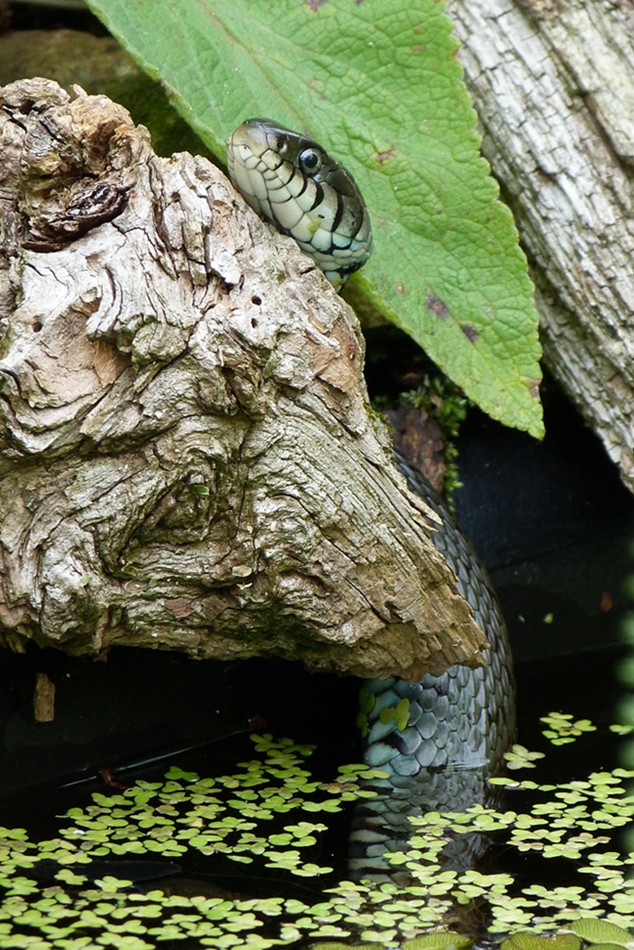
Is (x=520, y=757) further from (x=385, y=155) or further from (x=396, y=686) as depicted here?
(x=385, y=155)

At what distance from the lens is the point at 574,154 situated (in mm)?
2650

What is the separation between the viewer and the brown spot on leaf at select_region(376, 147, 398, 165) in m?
2.38

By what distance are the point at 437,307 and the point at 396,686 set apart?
86 cm

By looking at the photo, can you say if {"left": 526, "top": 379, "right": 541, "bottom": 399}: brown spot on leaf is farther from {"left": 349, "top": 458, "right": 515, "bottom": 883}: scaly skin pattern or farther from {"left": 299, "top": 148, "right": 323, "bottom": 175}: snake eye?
{"left": 299, "top": 148, "right": 323, "bottom": 175}: snake eye

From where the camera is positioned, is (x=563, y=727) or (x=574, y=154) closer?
(x=563, y=727)

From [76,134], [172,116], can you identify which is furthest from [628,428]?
[76,134]

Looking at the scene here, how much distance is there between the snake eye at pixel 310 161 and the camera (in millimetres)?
2033

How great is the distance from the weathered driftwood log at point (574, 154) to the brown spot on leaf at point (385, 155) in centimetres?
49

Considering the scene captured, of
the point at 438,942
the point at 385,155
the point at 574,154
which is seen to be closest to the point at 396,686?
the point at 438,942

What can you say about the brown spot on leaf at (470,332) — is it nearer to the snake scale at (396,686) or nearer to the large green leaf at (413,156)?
the large green leaf at (413,156)

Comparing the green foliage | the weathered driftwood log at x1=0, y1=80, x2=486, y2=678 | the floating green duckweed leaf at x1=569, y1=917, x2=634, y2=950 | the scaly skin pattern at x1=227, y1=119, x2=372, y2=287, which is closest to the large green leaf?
the scaly skin pattern at x1=227, y1=119, x2=372, y2=287

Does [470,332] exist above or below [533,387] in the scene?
Result: above

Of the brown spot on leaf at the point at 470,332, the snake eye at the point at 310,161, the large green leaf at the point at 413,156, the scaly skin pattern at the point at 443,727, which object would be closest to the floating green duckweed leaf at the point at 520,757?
the scaly skin pattern at the point at 443,727

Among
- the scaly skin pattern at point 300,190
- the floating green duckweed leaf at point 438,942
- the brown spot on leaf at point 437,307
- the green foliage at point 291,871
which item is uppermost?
the scaly skin pattern at point 300,190
